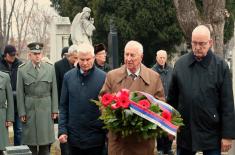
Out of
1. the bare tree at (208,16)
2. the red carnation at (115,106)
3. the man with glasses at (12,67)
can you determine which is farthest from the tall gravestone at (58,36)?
the red carnation at (115,106)

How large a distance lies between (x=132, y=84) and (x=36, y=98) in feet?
10.2

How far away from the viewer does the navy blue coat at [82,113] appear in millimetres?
6551

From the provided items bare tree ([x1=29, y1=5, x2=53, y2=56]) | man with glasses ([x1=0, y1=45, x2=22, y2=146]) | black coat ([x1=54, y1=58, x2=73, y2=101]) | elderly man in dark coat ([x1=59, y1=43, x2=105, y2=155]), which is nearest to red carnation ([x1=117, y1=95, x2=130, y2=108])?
elderly man in dark coat ([x1=59, y1=43, x2=105, y2=155])

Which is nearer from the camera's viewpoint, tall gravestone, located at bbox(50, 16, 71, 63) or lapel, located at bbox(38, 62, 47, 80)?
lapel, located at bbox(38, 62, 47, 80)

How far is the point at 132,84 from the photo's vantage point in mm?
6086

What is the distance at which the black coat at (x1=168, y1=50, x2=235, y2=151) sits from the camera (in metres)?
5.91

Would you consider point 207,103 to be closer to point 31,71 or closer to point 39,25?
point 31,71

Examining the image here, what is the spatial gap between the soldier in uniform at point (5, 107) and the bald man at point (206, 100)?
3587 mm

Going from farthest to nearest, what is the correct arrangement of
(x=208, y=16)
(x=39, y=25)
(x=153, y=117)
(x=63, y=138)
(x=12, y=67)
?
(x=39, y=25), (x=208, y=16), (x=12, y=67), (x=63, y=138), (x=153, y=117)

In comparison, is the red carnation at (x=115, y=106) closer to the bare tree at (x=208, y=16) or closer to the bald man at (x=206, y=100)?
the bald man at (x=206, y=100)

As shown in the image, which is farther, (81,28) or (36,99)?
(81,28)

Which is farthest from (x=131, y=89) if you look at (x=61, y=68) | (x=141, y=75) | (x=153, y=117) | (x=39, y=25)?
(x=39, y=25)

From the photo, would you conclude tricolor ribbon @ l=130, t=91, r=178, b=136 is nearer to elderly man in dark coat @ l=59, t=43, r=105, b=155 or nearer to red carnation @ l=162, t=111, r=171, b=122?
red carnation @ l=162, t=111, r=171, b=122

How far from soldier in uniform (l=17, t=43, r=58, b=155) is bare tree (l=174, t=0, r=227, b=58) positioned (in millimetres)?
7219
